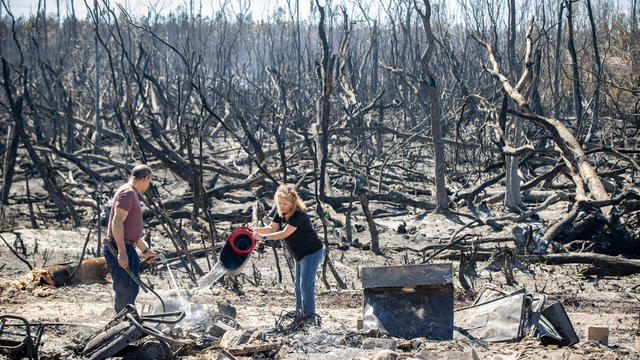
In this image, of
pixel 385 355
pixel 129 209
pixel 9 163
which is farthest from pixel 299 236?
pixel 9 163

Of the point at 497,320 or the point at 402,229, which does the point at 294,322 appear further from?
the point at 402,229

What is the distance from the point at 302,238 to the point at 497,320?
1642mm

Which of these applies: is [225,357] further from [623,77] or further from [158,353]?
[623,77]

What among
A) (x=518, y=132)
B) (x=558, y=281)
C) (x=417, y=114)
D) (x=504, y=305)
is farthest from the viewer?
(x=417, y=114)

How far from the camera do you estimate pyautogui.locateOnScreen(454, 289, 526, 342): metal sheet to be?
4.30m

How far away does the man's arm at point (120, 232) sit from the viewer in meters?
4.25

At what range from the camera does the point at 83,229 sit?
29.6ft

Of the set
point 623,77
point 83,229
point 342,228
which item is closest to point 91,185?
point 83,229

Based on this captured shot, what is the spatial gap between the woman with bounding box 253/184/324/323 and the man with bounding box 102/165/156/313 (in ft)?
3.01

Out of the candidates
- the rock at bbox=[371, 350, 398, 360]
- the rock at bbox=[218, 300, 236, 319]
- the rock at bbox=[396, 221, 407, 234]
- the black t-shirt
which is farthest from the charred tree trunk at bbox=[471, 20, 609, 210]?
the rock at bbox=[396, 221, 407, 234]

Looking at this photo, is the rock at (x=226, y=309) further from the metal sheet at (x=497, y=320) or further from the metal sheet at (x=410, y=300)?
the metal sheet at (x=497, y=320)

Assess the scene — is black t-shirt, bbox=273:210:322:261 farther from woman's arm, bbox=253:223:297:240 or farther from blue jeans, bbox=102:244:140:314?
blue jeans, bbox=102:244:140:314

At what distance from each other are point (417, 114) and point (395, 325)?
13.5 meters

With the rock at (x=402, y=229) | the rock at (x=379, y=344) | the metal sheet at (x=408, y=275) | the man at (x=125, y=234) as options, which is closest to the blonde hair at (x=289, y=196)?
the metal sheet at (x=408, y=275)
